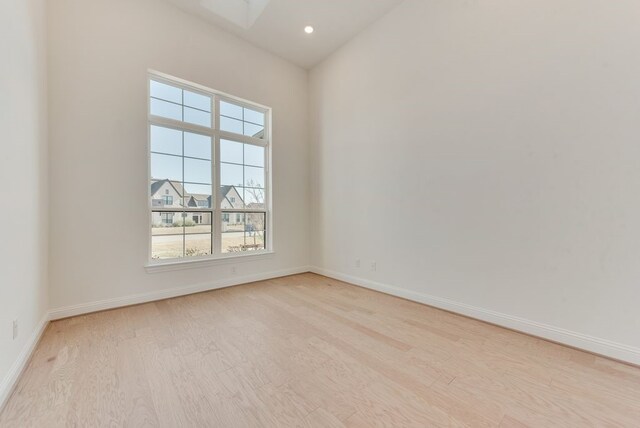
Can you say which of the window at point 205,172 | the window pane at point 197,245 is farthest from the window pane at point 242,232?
the window pane at point 197,245

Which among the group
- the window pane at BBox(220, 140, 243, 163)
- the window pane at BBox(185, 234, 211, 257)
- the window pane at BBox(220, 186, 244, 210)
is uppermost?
the window pane at BBox(220, 140, 243, 163)

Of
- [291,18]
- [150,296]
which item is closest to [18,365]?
[150,296]

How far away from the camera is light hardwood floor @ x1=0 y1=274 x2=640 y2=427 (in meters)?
1.32

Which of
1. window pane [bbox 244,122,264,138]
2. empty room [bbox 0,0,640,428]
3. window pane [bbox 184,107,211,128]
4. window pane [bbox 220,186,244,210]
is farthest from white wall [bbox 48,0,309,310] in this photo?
window pane [bbox 220,186,244,210]

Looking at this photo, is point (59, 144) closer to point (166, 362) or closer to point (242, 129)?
point (242, 129)

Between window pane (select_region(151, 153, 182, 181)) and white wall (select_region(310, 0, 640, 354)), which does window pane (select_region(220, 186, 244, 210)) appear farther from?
white wall (select_region(310, 0, 640, 354))

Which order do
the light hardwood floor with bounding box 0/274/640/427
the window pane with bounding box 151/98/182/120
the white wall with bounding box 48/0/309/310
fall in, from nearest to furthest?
the light hardwood floor with bounding box 0/274/640/427, the white wall with bounding box 48/0/309/310, the window pane with bounding box 151/98/182/120

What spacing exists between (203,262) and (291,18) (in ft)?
11.1

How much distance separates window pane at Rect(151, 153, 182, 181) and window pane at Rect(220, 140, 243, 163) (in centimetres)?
59

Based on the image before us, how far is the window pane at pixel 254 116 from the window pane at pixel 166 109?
3.05 ft

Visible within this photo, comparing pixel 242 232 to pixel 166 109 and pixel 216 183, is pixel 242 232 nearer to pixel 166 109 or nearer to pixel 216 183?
pixel 216 183

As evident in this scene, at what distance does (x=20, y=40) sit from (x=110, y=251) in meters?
1.87

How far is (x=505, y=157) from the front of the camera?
7.70 feet

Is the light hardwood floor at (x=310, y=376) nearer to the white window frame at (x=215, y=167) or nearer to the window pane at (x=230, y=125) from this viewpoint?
the white window frame at (x=215, y=167)
